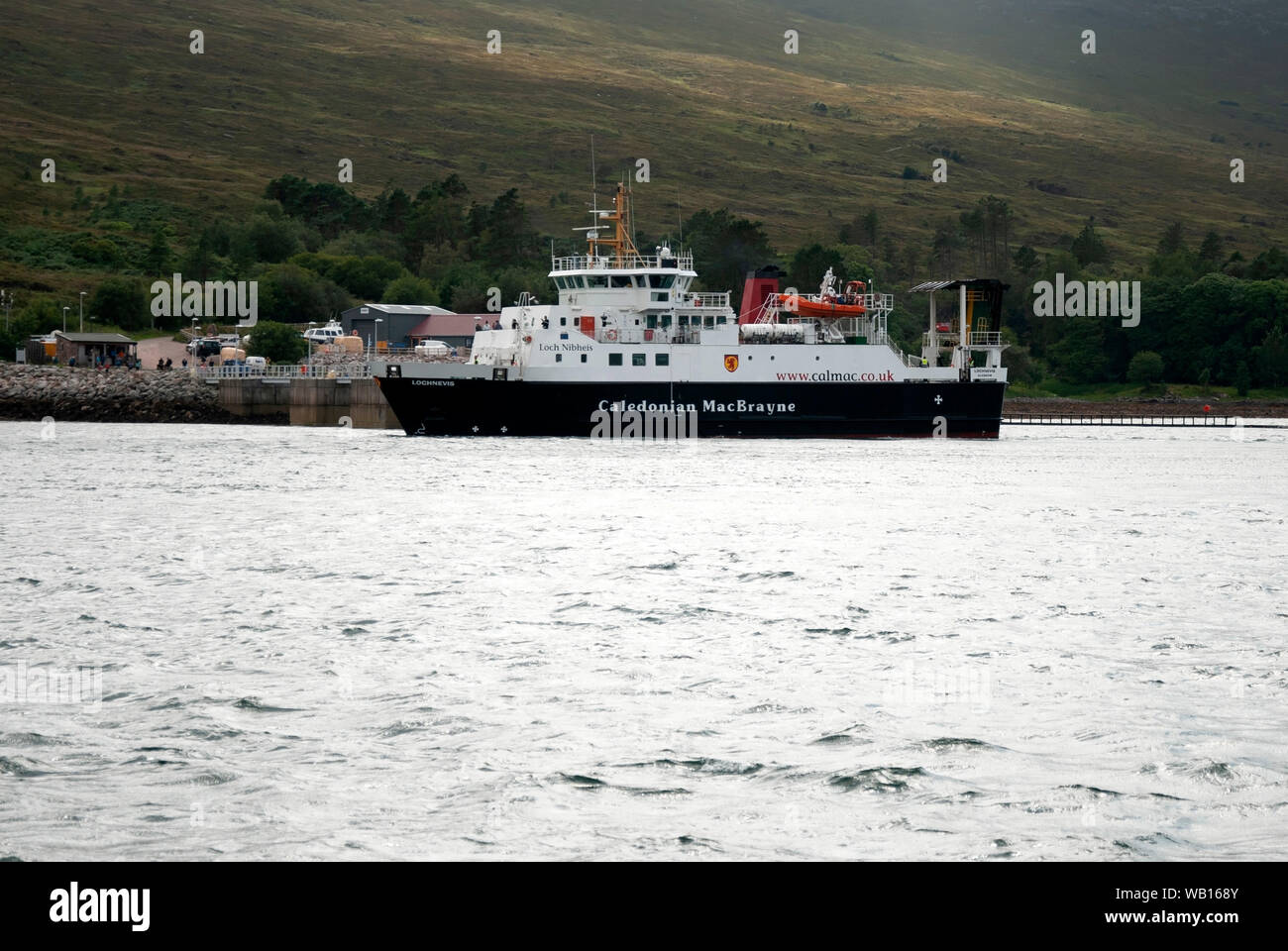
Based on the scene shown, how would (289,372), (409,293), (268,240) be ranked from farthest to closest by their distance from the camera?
(268,240)
(409,293)
(289,372)

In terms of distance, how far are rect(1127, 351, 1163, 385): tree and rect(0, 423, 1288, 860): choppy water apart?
88.5 meters

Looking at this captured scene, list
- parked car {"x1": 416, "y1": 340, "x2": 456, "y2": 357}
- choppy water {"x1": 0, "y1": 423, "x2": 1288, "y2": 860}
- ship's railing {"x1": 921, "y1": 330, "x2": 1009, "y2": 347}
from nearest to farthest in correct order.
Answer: choppy water {"x1": 0, "y1": 423, "x2": 1288, "y2": 860} < ship's railing {"x1": 921, "y1": 330, "x2": 1009, "y2": 347} < parked car {"x1": 416, "y1": 340, "x2": 456, "y2": 357}

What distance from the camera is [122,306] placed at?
11012 cm

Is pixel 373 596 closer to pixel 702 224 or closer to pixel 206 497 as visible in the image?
pixel 206 497

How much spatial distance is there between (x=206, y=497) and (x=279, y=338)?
206 ft

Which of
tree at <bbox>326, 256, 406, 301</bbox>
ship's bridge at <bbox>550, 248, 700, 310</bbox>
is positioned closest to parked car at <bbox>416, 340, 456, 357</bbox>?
ship's bridge at <bbox>550, 248, 700, 310</bbox>

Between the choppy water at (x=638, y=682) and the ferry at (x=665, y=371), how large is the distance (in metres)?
27.3

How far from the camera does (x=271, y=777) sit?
1215cm

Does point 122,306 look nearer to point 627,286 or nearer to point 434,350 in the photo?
point 434,350

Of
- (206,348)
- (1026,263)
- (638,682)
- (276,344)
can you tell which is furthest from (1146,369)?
(638,682)

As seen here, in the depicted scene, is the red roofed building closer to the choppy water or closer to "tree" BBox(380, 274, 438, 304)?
"tree" BBox(380, 274, 438, 304)

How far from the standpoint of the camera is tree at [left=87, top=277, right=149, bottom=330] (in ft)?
359

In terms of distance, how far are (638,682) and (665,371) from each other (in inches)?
1912
